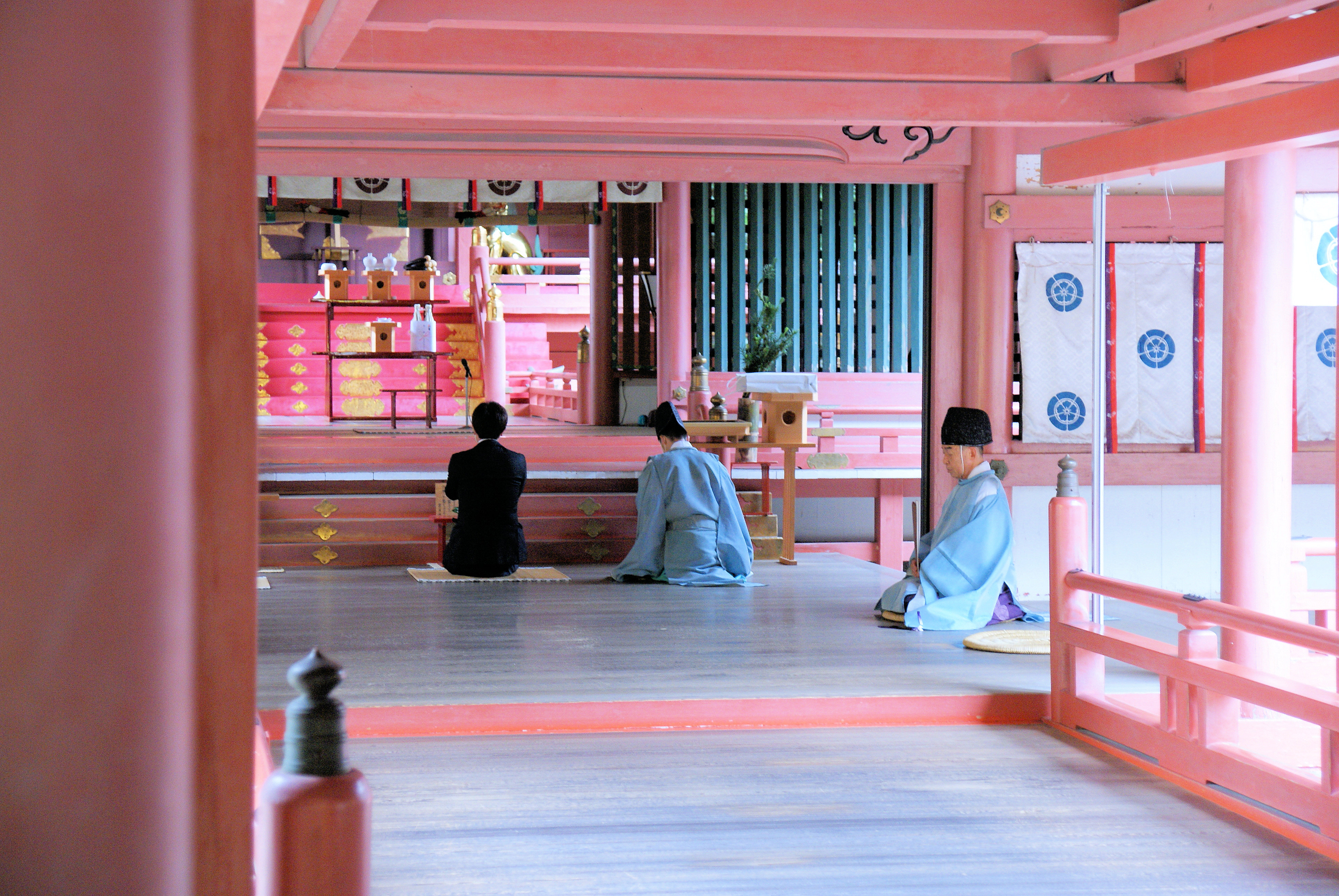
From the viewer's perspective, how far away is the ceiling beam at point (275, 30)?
8.76ft

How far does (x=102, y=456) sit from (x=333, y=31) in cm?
293

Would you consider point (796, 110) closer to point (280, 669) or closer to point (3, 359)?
point (280, 669)

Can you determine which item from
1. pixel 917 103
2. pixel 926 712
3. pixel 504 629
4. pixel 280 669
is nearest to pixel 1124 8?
pixel 917 103

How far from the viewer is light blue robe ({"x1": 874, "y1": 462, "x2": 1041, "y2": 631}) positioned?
17.6 ft

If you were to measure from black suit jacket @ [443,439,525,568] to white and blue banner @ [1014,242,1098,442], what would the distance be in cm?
287

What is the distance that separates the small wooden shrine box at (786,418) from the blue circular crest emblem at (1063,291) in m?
1.51

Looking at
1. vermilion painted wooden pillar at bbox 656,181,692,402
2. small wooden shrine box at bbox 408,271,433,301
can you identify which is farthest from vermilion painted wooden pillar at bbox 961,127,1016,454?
small wooden shrine box at bbox 408,271,433,301

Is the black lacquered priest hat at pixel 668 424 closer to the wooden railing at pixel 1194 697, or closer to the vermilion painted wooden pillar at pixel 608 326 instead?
the wooden railing at pixel 1194 697

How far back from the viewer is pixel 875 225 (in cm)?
1091

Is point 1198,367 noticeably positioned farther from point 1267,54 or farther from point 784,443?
point 1267,54

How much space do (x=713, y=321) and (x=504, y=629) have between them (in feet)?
18.5

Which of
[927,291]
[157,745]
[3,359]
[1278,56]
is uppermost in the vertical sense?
[1278,56]

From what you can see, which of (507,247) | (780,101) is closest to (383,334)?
(507,247)

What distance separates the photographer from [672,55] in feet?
15.8
